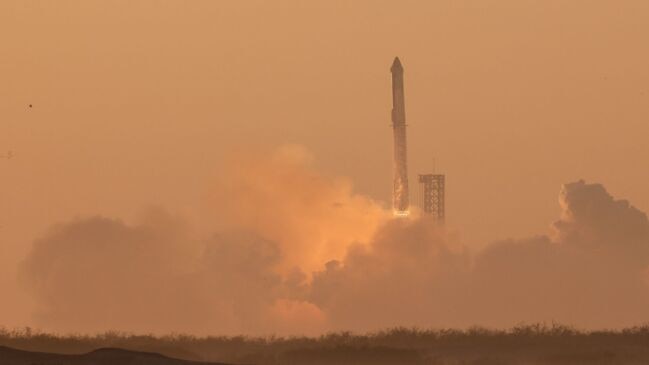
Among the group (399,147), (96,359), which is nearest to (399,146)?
(399,147)

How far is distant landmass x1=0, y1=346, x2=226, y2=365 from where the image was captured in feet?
187

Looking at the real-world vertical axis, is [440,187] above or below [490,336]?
above

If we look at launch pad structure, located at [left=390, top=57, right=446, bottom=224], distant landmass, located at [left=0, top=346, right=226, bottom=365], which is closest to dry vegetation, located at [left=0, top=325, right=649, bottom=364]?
distant landmass, located at [left=0, top=346, right=226, bottom=365]

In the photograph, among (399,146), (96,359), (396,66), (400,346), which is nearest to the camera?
(96,359)

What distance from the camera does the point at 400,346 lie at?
67000mm

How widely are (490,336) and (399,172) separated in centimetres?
8414

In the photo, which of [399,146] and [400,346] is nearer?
[400,346]

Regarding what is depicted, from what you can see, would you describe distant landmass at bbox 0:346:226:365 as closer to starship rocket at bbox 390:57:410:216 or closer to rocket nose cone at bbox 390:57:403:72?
starship rocket at bbox 390:57:410:216

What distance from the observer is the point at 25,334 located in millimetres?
70375

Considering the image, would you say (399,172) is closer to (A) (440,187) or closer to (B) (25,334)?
(A) (440,187)

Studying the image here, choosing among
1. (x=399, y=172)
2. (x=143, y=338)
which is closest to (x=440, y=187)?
(x=399, y=172)

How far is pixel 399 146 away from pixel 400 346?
86.2 meters

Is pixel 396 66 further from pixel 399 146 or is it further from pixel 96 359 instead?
pixel 96 359

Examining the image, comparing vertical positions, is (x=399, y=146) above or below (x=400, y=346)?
above
